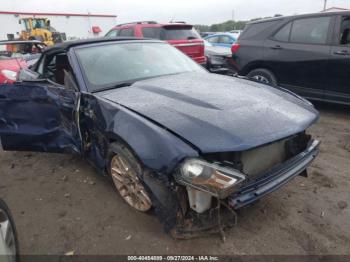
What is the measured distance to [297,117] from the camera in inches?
101

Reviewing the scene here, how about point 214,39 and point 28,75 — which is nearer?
point 28,75

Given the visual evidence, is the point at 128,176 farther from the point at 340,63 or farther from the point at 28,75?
the point at 340,63

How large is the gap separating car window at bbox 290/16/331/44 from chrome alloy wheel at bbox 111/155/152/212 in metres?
4.18

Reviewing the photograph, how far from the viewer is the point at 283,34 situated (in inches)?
220

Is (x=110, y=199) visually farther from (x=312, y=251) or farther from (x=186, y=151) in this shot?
(x=312, y=251)

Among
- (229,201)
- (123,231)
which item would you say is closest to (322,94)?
(229,201)

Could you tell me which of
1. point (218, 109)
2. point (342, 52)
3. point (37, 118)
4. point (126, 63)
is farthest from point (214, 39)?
point (218, 109)

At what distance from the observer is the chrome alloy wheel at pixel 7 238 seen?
73.7 inches

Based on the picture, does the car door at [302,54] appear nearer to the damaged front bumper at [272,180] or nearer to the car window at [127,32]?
the damaged front bumper at [272,180]

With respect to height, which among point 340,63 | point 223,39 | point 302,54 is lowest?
point 223,39

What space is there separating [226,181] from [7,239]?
151cm

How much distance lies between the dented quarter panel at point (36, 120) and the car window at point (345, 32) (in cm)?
436

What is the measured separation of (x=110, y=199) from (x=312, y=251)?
1.89m

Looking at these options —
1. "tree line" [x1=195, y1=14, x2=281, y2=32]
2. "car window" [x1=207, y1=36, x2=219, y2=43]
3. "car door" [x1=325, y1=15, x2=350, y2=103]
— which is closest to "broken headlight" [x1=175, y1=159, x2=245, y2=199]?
"car door" [x1=325, y1=15, x2=350, y2=103]
